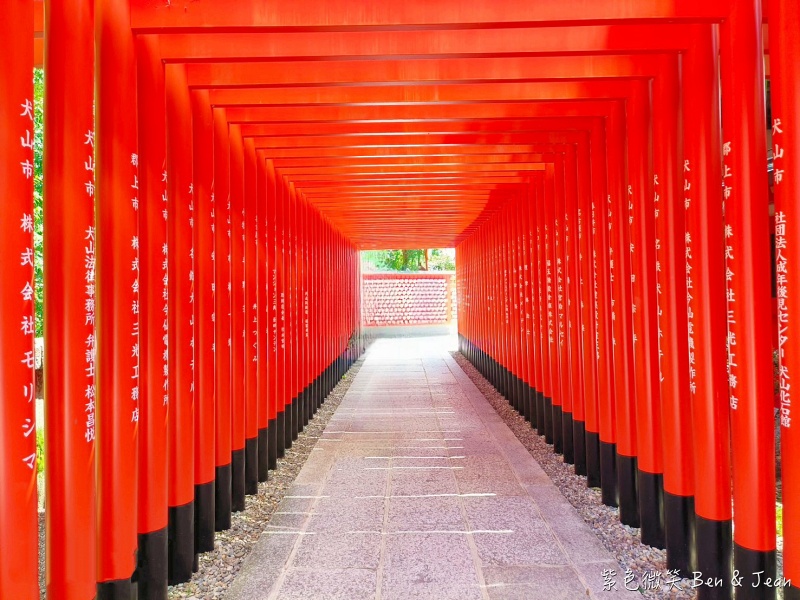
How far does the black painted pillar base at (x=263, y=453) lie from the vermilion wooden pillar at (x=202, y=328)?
129 cm

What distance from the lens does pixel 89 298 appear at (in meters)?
2.18

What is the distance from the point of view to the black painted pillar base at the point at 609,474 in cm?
401

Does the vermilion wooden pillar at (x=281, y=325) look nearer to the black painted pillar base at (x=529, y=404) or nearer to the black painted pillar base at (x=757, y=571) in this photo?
the black painted pillar base at (x=529, y=404)

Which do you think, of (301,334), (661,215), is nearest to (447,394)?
(301,334)

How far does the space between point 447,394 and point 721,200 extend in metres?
6.22

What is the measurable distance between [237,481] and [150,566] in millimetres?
1386

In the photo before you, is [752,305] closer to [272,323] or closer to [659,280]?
[659,280]

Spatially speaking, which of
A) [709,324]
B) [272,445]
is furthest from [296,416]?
[709,324]

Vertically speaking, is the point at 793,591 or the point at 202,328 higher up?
the point at 202,328

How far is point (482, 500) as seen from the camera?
159 inches

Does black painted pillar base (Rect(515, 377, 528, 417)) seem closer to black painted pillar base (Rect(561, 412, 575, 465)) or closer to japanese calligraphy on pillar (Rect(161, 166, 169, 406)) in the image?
black painted pillar base (Rect(561, 412, 575, 465))

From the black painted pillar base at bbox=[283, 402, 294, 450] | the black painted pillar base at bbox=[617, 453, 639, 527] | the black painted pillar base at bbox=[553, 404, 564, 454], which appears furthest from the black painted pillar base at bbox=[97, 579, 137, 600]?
the black painted pillar base at bbox=[553, 404, 564, 454]

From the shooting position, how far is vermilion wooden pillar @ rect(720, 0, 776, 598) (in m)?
2.38

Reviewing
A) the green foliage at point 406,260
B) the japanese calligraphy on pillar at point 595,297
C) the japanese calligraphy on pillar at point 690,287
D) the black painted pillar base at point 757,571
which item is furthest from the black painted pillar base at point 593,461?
the green foliage at point 406,260
